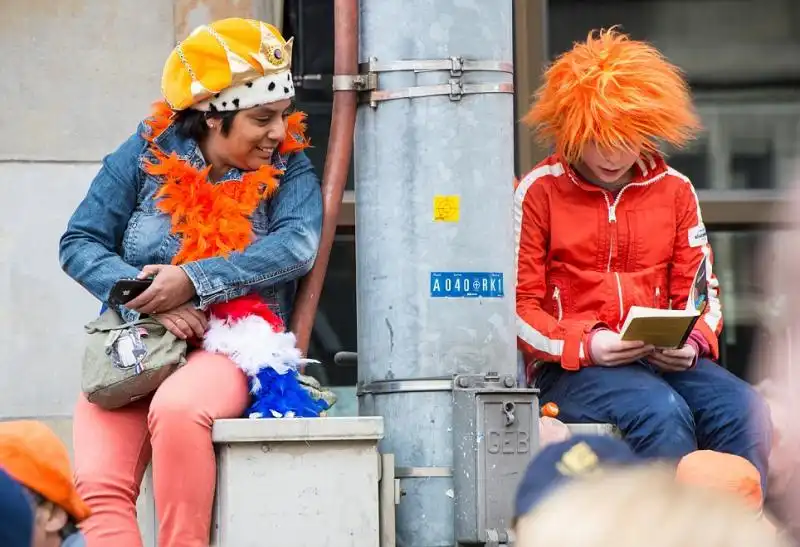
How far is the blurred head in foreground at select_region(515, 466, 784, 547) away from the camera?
1861 millimetres

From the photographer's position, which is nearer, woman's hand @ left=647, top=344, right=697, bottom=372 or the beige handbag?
the beige handbag

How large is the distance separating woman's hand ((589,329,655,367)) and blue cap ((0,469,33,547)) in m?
2.81

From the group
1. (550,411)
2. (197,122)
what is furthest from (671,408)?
(197,122)

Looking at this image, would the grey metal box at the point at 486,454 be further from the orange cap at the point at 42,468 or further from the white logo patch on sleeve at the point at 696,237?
the orange cap at the point at 42,468

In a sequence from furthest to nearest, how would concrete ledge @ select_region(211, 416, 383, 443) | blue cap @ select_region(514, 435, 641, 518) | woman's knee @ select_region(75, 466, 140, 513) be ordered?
woman's knee @ select_region(75, 466, 140, 513) → concrete ledge @ select_region(211, 416, 383, 443) → blue cap @ select_region(514, 435, 641, 518)

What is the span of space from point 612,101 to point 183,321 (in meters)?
1.57

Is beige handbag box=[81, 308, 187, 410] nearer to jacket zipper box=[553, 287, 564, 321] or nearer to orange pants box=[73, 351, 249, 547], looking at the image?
orange pants box=[73, 351, 249, 547]

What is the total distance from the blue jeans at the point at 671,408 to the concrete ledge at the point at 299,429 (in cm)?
97

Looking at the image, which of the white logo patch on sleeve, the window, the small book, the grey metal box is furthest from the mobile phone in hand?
the window

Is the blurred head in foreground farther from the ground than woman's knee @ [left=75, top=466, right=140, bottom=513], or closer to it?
farther from the ground

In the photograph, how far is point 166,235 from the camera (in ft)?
15.0

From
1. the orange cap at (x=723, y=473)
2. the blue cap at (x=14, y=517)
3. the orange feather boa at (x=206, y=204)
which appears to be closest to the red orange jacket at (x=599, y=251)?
the orange cap at (x=723, y=473)

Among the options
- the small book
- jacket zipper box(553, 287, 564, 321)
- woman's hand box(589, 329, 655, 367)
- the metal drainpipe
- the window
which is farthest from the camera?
the window

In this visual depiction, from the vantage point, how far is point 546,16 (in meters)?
7.05
